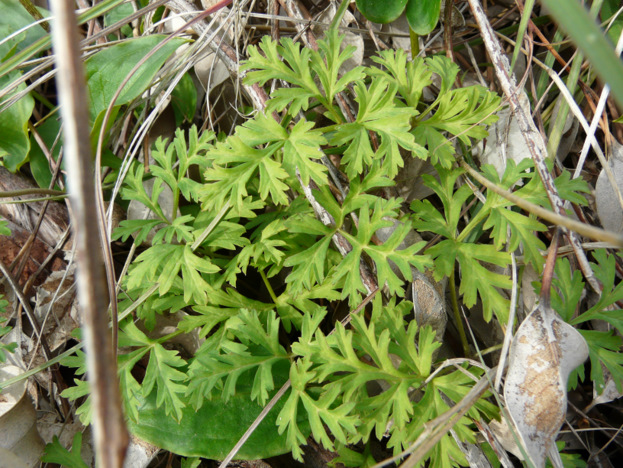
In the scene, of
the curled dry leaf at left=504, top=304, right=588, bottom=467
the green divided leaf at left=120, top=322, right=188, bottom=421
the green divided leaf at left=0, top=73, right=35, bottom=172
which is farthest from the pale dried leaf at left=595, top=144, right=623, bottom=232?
the green divided leaf at left=0, top=73, right=35, bottom=172

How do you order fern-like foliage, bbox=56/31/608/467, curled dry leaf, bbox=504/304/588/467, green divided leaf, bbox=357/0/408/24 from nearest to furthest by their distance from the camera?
curled dry leaf, bbox=504/304/588/467, fern-like foliage, bbox=56/31/608/467, green divided leaf, bbox=357/0/408/24

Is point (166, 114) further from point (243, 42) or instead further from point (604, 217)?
point (604, 217)

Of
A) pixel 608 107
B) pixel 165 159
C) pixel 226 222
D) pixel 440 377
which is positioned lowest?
pixel 440 377

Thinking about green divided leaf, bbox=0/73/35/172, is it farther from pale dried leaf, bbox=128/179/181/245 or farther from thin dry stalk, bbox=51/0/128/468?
thin dry stalk, bbox=51/0/128/468

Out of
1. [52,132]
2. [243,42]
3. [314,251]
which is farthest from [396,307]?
[52,132]

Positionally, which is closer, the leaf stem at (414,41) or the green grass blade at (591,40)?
the green grass blade at (591,40)

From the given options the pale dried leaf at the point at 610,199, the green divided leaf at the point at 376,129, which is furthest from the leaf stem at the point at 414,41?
the pale dried leaf at the point at 610,199

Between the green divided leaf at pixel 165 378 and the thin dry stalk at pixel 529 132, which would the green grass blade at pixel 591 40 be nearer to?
the thin dry stalk at pixel 529 132

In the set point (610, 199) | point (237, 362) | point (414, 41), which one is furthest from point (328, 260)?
point (610, 199)
